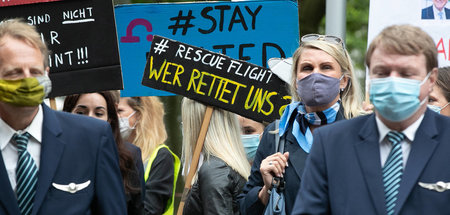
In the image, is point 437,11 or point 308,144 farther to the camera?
point 437,11

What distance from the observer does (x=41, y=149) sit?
13.7 ft

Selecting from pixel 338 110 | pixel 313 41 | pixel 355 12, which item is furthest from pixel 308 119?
pixel 355 12

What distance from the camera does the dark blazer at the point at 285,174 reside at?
4949 millimetres

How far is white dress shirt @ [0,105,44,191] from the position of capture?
13.5ft

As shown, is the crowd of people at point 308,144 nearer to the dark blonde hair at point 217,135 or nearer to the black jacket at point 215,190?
the black jacket at point 215,190

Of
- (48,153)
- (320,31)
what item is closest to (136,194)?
(48,153)

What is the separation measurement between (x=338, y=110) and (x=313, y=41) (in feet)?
1.57

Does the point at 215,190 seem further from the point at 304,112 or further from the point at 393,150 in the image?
the point at 393,150

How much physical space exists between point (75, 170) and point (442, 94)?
3261 millimetres

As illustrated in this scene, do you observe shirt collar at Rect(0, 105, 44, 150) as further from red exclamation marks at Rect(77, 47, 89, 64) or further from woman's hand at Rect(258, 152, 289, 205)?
red exclamation marks at Rect(77, 47, 89, 64)

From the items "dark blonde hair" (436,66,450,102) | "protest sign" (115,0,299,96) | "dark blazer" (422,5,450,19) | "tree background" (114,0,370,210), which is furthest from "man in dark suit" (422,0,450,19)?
"tree background" (114,0,370,210)

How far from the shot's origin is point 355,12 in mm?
15961

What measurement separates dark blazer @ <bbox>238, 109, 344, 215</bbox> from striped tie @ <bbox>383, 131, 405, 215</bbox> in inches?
51.4

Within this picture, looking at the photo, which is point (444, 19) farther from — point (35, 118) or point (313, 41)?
point (35, 118)
